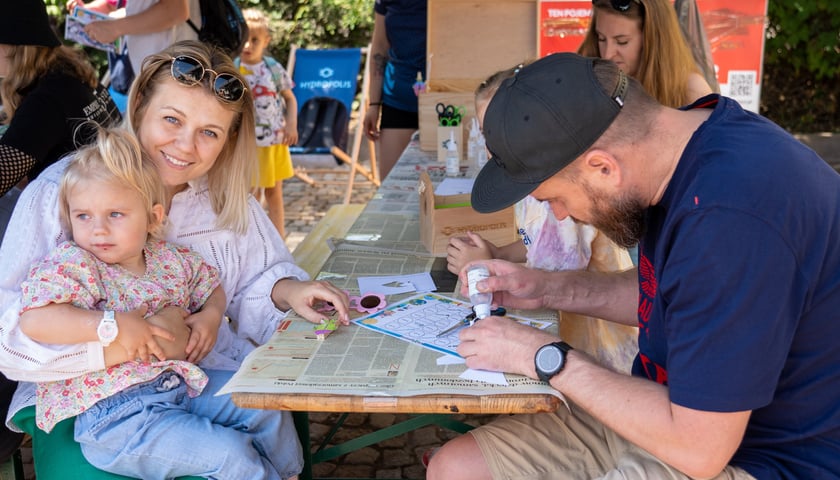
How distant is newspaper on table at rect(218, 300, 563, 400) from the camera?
5.25 feet

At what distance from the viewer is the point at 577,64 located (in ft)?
5.07

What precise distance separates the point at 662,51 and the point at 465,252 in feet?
5.26

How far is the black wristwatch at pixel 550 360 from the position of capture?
160 centimetres

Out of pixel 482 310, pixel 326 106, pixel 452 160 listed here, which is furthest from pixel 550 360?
pixel 326 106

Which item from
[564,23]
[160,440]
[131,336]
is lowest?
[160,440]

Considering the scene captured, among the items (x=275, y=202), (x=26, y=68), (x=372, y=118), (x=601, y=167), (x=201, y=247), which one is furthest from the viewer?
(x=275, y=202)

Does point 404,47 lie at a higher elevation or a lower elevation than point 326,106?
higher

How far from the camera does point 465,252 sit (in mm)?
2357

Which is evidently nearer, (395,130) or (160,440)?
(160,440)

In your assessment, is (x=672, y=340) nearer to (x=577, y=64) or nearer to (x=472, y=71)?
(x=577, y=64)

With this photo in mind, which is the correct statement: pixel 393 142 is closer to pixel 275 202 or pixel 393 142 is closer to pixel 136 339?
pixel 275 202

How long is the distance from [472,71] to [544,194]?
308 cm

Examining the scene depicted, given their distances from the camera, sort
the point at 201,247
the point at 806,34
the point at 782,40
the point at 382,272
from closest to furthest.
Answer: the point at 201,247
the point at 382,272
the point at 806,34
the point at 782,40

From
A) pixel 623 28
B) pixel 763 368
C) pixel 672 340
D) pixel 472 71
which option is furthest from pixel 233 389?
pixel 472 71
